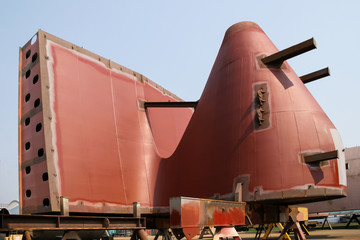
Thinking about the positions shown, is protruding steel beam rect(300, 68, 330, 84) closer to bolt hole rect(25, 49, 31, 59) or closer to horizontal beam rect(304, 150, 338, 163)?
horizontal beam rect(304, 150, 338, 163)

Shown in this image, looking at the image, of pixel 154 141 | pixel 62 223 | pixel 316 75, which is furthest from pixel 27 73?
pixel 316 75

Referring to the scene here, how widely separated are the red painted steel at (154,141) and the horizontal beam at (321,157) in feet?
1.22

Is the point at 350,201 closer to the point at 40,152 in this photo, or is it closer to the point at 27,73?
the point at 40,152

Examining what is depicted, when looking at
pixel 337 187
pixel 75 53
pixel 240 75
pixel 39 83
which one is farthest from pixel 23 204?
pixel 337 187

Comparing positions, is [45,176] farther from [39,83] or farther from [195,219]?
[195,219]

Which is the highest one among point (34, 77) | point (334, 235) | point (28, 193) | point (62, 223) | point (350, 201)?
point (34, 77)

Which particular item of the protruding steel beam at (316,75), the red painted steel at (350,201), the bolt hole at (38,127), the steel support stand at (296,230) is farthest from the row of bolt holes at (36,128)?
the red painted steel at (350,201)

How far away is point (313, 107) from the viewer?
21.6 meters

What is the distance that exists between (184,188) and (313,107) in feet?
30.9

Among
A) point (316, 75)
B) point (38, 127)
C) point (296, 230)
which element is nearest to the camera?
point (38, 127)

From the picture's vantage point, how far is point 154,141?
2627 centimetres

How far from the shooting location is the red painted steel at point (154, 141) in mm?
19484

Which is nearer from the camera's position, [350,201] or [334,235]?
[334,235]

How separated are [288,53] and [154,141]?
10.9 meters
